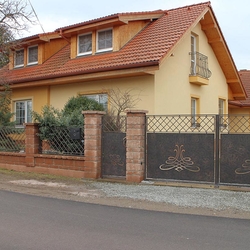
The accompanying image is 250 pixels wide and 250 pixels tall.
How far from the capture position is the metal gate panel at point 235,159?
9.12 meters

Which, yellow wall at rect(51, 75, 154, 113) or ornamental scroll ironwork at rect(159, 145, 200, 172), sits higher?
yellow wall at rect(51, 75, 154, 113)

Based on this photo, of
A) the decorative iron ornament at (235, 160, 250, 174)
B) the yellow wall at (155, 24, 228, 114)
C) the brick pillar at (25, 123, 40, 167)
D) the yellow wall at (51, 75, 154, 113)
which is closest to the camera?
the decorative iron ornament at (235, 160, 250, 174)

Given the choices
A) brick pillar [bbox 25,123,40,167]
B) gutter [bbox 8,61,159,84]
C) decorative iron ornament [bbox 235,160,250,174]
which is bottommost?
decorative iron ornament [bbox 235,160,250,174]

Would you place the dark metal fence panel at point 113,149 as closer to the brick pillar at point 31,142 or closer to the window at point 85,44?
the brick pillar at point 31,142

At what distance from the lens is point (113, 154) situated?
10.6 metres

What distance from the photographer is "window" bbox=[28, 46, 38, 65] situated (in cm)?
1953

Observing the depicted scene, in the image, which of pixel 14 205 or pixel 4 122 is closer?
pixel 14 205

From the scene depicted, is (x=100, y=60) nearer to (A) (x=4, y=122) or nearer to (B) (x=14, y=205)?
(A) (x=4, y=122)

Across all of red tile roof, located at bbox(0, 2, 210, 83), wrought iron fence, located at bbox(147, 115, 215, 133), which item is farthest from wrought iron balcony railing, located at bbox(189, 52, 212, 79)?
wrought iron fence, located at bbox(147, 115, 215, 133)

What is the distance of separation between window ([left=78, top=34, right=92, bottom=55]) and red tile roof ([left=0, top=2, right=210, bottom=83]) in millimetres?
473

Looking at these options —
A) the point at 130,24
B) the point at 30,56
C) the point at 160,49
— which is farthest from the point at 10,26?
the point at 160,49

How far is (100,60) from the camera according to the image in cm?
1524

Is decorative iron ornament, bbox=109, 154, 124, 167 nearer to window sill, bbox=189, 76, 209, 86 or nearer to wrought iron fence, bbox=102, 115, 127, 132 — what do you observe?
wrought iron fence, bbox=102, 115, 127, 132

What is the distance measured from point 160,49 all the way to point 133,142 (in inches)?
199
